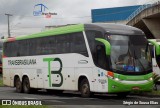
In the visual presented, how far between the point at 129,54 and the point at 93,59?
1.57 m

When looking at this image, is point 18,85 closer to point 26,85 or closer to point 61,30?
point 26,85

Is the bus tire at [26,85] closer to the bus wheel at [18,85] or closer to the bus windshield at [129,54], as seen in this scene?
the bus wheel at [18,85]

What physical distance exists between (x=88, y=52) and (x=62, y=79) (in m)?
2.90

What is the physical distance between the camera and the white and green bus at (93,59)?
19953mm

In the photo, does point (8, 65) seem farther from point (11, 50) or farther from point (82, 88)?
point (82, 88)

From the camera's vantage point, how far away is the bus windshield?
1998cm

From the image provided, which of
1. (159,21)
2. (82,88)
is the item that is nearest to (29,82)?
(82,88)

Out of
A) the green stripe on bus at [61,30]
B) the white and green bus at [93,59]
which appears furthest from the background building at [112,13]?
the white and green bus at [93,59]

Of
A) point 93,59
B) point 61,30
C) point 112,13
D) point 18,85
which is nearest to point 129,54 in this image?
point 93,59

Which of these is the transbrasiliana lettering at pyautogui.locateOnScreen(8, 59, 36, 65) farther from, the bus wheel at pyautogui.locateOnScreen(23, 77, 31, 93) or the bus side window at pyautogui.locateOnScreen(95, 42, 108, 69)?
the bus side window at pyautogui.locateOnScreen(95, 42, 108, 69)

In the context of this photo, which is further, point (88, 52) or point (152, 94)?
point (152, 94)

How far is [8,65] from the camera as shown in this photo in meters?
29.2

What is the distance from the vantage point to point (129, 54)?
20.2 meters

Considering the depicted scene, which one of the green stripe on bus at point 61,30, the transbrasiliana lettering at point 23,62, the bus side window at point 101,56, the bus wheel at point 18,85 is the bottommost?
the bus wheel at point 18,85
